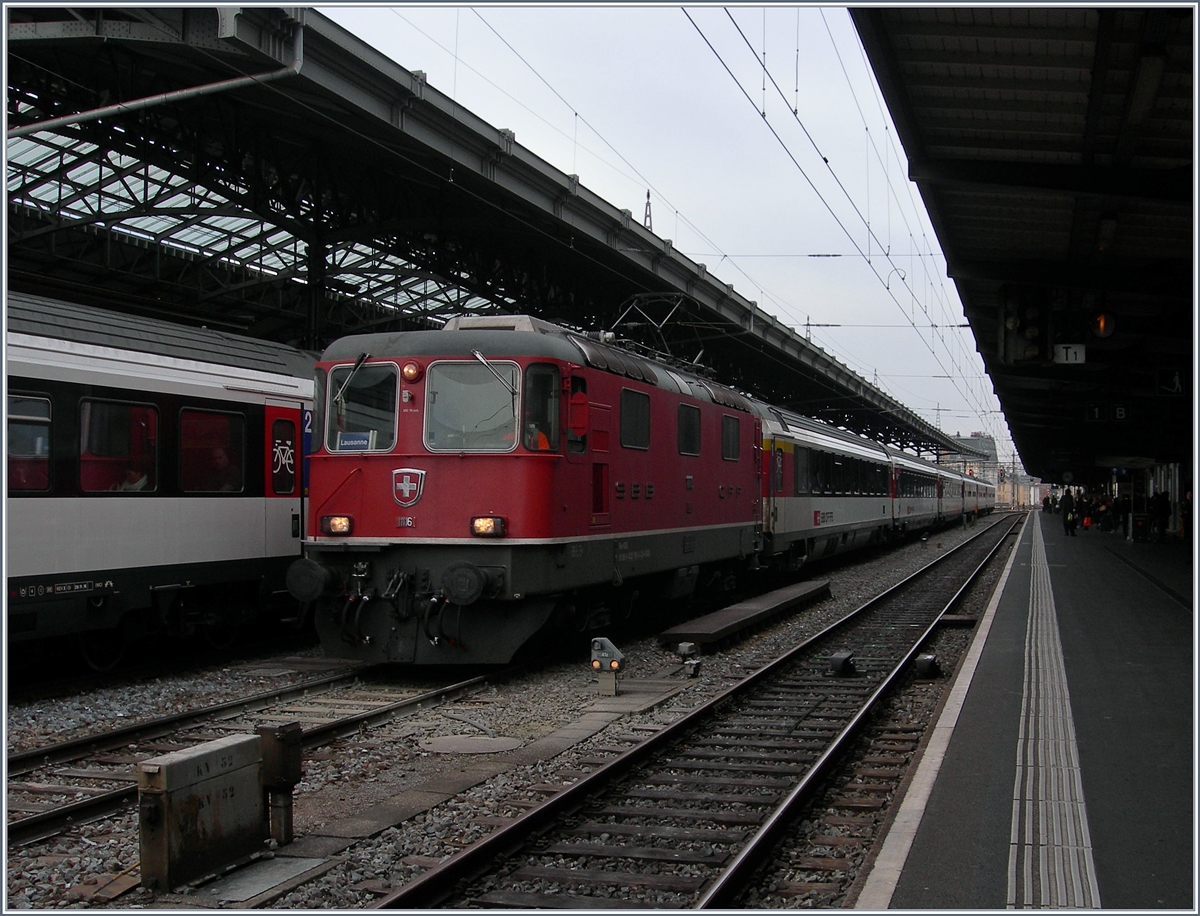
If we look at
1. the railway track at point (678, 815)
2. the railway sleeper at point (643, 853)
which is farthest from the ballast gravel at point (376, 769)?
the railway sleeper at point (643, 853)

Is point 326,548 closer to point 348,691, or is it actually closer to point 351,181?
point 348,691

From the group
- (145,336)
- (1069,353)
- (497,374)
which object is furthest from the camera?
(1069,353)

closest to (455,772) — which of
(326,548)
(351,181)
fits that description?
(326,548)

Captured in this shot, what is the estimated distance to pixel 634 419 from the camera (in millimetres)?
12781

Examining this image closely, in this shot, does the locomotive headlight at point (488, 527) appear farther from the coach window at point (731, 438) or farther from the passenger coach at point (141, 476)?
the coach window at point (731, 438)

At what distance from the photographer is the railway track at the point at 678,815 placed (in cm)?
537

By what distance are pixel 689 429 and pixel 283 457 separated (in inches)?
208

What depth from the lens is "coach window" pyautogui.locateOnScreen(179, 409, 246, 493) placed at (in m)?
11.7

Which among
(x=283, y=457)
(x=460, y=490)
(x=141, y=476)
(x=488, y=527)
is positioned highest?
(x=283, y=457)

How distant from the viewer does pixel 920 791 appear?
6664mm

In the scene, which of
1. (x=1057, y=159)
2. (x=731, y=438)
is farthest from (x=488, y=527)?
(x=731, y=438)

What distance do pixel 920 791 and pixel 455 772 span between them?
306cm

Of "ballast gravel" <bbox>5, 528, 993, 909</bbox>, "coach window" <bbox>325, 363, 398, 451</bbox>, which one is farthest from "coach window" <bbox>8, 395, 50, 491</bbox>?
"coach window" <bbox>325, 363, 398, 451</bbox>

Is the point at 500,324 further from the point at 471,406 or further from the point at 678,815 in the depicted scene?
the point at 678,815
